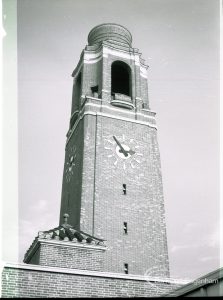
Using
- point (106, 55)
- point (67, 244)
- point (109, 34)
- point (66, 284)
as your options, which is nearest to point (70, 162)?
point (106, 55)

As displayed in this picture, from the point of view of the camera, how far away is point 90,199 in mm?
18875

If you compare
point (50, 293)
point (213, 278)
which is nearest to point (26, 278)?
point (50, 293)

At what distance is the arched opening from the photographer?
25391mm

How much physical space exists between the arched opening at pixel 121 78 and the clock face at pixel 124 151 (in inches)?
179

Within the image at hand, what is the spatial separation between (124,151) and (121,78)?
7292 millimetres

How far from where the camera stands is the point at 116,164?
20453 millimetres

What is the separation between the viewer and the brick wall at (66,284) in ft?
39.7

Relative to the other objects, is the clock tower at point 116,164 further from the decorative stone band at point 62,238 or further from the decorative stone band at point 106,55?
the decorative stone band at point 62,238

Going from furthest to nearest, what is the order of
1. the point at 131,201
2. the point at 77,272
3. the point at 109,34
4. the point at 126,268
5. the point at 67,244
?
the point at 109,34 → the point at 131,201 → the point at 126,268 → the point at 67,244 → the point at 77,272

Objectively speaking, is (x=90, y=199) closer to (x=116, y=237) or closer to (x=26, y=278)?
(x=116, y=237)

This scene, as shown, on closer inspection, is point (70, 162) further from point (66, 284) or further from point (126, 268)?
point (66, 284)

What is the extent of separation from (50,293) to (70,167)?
10814 millimetres

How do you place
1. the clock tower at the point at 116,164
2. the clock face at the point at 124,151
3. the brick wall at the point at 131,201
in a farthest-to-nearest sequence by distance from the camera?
the clock face at the point at 124,151
the clock tower at the point at 116,164
the brick wall at the point at 131,201

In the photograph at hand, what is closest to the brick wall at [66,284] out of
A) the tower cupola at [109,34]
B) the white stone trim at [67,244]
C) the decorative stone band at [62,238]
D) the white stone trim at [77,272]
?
the white stone trim at [77,272]
